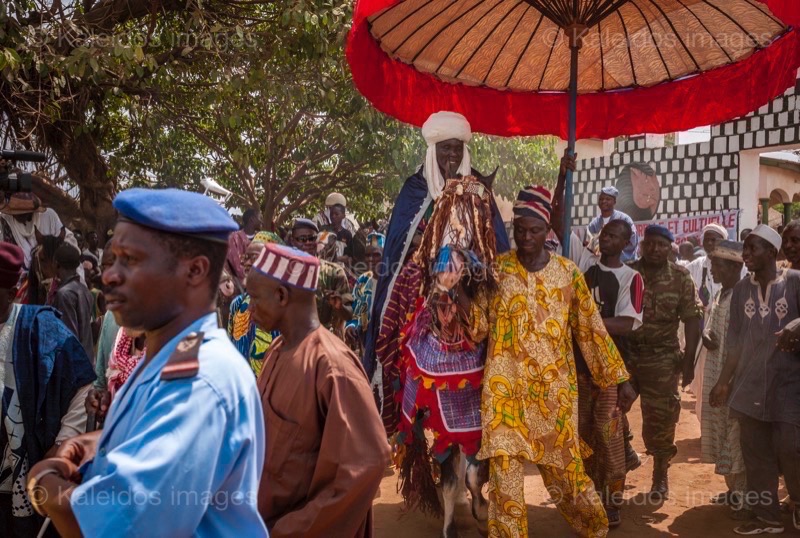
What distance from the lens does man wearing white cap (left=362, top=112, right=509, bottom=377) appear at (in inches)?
216

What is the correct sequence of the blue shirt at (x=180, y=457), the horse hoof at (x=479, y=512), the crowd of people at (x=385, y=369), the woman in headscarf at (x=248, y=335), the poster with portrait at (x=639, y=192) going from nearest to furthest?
the blue shirt at (x=180, y=457), the crowd of people at (x=385, y=369), the woman in headscarf at (x=248, y=335), the horse hoof at (x=479, y=512), the poster with portrait at (x=639, y=192)

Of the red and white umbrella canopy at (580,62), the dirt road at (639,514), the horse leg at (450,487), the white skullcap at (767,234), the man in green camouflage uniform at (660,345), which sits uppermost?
the red and white umbrella canopy at (580,62)

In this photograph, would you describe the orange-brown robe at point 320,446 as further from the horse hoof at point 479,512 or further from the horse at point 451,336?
the horse hoof at point 479,512

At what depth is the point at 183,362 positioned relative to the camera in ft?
5.51

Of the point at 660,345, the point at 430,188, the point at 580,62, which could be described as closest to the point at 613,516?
the point at 660,345

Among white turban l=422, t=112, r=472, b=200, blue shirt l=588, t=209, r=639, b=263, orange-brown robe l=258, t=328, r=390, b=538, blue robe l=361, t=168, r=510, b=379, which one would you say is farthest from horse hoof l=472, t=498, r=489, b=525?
orange-brown robe l=258, t=328, r=390, b=538

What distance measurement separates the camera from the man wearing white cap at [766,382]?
557 centimetres

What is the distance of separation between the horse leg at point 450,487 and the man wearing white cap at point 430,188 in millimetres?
1096

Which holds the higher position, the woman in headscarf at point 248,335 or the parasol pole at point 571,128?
the parasol pole at point 571,128

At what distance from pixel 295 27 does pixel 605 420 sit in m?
6.15

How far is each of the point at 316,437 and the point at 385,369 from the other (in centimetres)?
284

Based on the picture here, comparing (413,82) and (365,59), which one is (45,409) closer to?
(365,59)

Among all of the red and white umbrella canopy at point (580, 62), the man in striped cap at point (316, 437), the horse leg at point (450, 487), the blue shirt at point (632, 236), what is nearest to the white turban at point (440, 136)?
the red and white umbrella canopy at point (580, 62)

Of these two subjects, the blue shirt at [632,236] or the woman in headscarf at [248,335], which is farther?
the blue shirt at [632,236]
